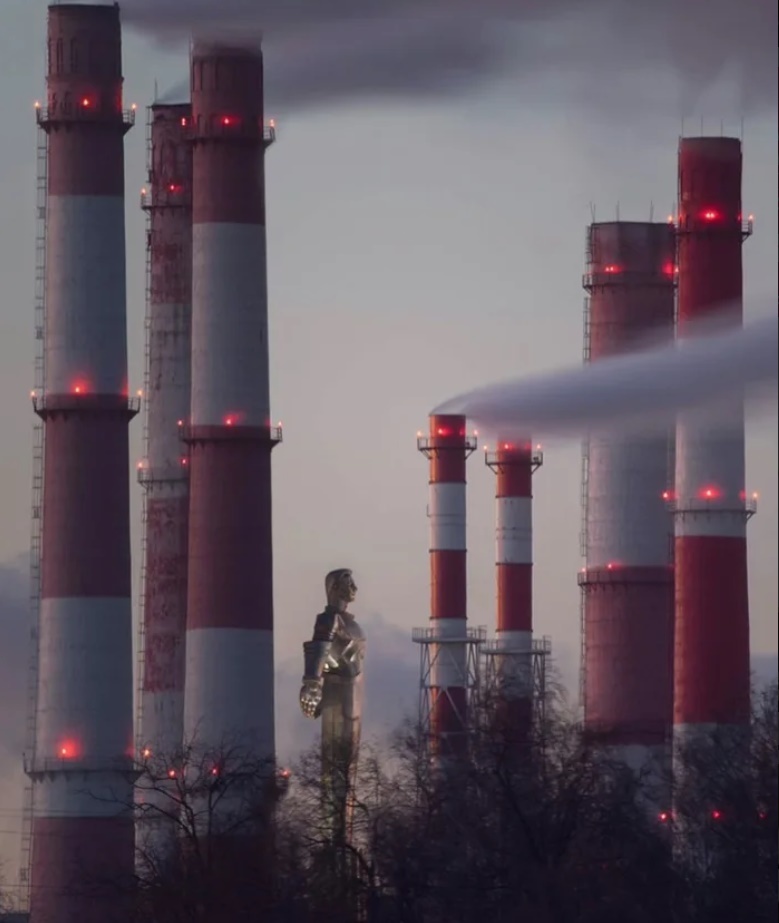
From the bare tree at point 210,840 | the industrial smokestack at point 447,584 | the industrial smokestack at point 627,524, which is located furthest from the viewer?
the industrial smokestack at point 447,584

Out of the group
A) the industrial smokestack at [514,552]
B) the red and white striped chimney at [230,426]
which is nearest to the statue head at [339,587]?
Answer: the red and white striped chimney at [230,426]

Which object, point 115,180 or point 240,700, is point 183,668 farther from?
point 115,180

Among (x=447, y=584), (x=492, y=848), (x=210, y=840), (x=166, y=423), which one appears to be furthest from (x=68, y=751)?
(x=447, y=584)

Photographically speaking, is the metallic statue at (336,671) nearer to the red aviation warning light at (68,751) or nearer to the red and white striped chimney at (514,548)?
the red aviation warning light at (68,751)

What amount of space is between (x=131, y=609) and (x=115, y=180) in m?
5.70

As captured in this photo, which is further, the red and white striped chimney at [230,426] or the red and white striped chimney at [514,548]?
the red and white striped chimney at [514,548]

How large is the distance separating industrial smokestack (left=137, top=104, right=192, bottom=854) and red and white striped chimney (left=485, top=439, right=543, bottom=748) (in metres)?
12.5

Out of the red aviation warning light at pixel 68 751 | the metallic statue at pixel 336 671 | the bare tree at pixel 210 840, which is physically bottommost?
the bare tree at pixel 210 840

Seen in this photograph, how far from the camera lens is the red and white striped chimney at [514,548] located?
65438 mm

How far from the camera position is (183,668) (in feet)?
166

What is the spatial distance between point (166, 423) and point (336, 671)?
13.6 m

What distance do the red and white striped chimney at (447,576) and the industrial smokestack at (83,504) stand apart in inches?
794

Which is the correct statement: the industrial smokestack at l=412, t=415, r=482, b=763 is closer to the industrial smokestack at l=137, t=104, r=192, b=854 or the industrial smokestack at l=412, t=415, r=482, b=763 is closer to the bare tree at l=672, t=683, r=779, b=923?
the industrial smokestack at l=137, t=104, r=192, b=854

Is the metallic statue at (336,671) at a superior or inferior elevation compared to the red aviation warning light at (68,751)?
superior
